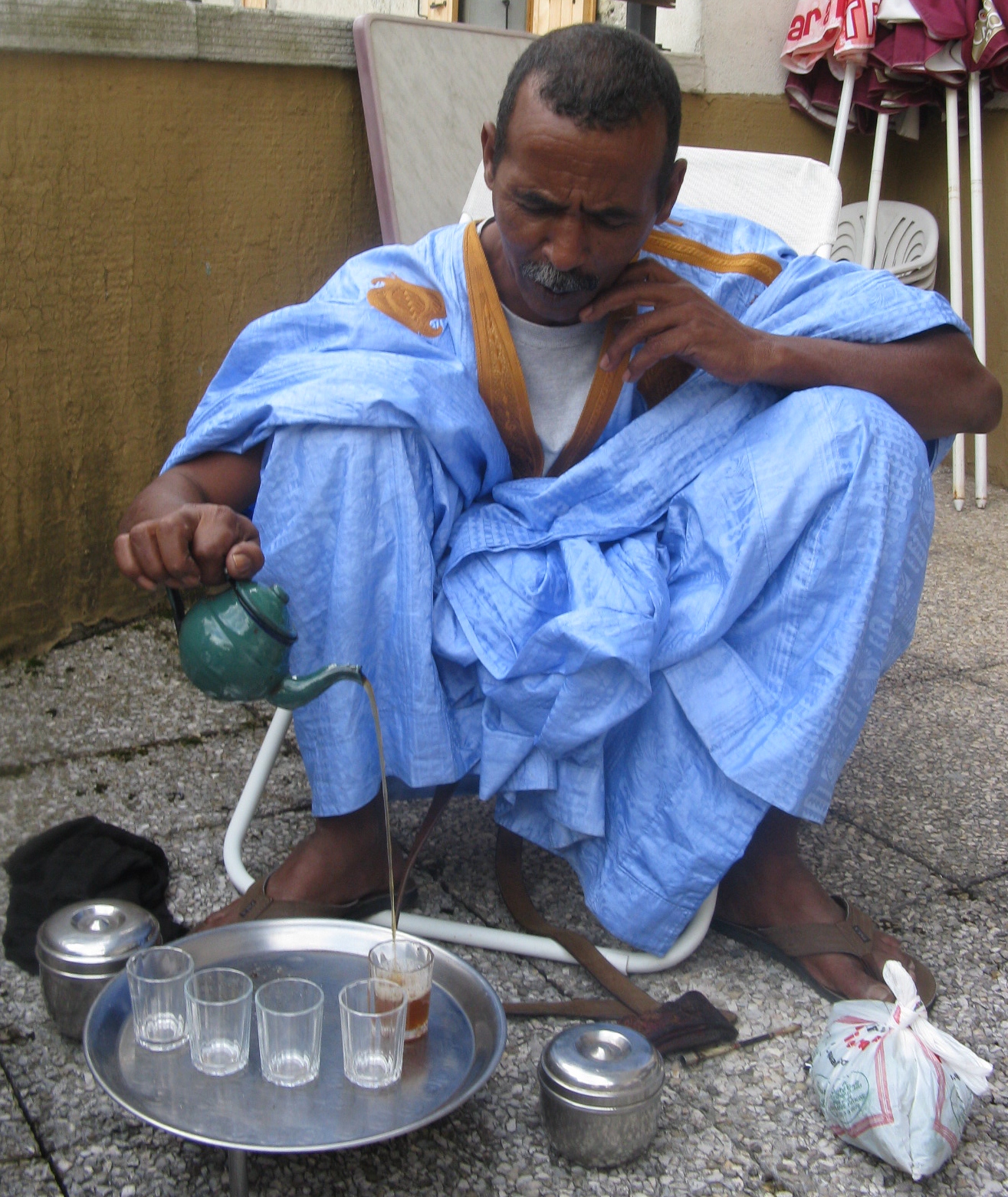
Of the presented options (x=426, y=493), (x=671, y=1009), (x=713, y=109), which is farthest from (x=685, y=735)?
(x=713, y=109)

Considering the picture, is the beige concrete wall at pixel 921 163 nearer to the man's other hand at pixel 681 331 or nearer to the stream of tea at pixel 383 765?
the man's other hand at pixel 681 331

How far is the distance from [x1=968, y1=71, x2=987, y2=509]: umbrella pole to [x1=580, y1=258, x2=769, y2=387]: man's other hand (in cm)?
296

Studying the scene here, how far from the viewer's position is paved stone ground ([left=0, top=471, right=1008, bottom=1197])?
156 centimetres

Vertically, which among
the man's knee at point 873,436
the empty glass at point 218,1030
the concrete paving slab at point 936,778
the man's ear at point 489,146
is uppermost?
the man's ear at point 489,146

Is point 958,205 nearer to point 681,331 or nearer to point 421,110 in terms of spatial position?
point 421,110

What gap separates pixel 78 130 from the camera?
2953 millimetres

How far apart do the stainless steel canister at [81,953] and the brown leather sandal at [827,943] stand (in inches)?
37.5

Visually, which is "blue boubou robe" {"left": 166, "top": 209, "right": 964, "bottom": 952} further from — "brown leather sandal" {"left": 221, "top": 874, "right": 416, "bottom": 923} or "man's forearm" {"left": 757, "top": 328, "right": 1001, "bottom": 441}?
"brown leather sandal" {"left": 221, "top": 874, "right": 416, "bottom": 923}

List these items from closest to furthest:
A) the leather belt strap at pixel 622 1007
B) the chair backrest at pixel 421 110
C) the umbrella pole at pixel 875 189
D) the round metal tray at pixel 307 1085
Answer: the round metal tray at pixel 307 1085, the leather belt strap at pixel 622 1007, the chair backrest at pixel 421 110, the umbrella pole at pixel 875 189

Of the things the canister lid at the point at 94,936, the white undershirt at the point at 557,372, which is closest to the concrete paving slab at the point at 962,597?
the white undershirt at the point at 557,372

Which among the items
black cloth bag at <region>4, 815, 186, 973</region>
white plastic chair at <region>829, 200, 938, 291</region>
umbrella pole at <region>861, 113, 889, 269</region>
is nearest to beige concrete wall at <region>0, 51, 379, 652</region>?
black cloth bag at <region>4, 815, 186, 973</region>

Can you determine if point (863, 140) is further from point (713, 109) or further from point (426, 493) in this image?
point (426, 493)

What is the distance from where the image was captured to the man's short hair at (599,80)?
189 centimetres

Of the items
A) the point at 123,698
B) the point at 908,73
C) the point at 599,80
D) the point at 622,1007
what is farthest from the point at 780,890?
the point at 908,73
